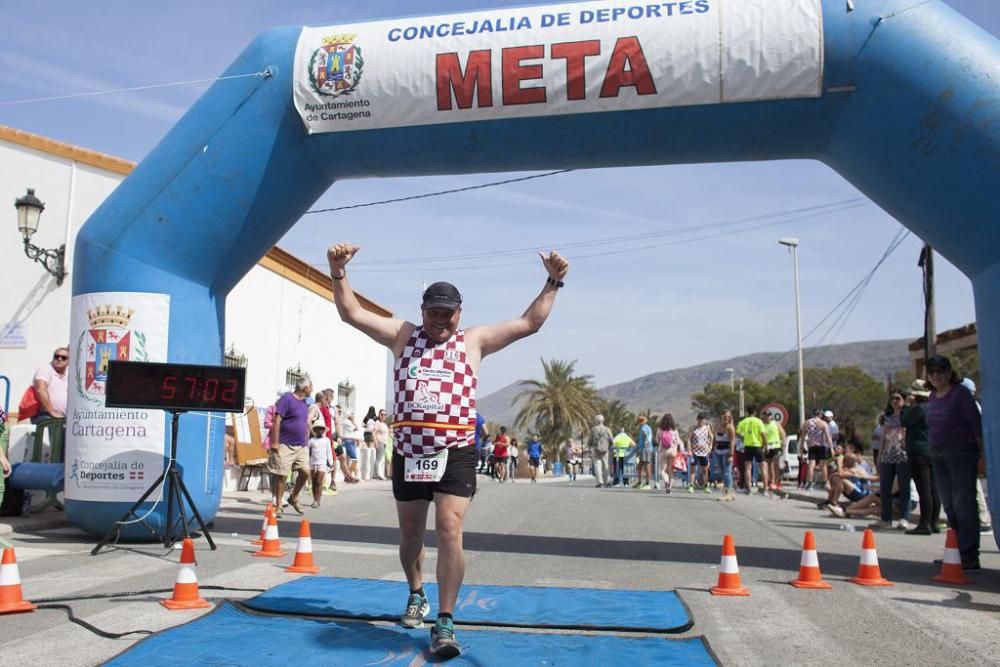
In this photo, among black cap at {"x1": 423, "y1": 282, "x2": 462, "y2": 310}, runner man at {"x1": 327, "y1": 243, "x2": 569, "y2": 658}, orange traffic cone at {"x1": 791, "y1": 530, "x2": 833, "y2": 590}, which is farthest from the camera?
orange traffic cone at {"x1": 791, "y1": 530, "x2": 833, "y2": 590}

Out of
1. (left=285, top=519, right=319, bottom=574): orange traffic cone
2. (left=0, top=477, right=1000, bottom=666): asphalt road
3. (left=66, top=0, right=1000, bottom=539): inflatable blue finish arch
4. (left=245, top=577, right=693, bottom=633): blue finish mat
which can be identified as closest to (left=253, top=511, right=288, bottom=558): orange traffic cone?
(left=0, top=477, right=1000, bottom=666): asphalt road

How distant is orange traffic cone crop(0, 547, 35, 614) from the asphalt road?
4.9 inches

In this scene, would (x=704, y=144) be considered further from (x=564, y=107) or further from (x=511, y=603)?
(x=511, y=603)

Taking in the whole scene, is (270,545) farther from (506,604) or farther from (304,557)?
(506,604)

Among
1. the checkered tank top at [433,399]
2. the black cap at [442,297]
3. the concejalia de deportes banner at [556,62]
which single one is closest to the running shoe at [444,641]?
the checkered tank top at [433,399]

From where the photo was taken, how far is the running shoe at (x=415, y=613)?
524 centimetres

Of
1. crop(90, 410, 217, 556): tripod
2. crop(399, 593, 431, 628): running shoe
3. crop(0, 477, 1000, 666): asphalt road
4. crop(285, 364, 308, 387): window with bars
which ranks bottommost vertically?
crop(0, 477, 1000, 666): asphalt road

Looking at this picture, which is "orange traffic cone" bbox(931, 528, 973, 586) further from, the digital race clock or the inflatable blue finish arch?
the digital race clock

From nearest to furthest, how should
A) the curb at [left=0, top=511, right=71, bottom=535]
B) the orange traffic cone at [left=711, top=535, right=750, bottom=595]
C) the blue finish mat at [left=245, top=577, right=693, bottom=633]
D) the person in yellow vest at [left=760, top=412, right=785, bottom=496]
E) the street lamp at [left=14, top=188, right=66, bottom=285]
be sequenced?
the blue finish mat at [left=245, top=577, right=693, bottom=633]
the orange traffic cone at [left=711, top=535, right=750, bottom=595]
the curb at [left=0, top=511, right=71, bottom=535]
the street lamp at [left=14, top=188, right=66, bottom=285]
the person in yellow vest at [left=760, top=412, right=785, bottom=496]

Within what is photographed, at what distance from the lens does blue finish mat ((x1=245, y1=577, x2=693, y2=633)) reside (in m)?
5.52

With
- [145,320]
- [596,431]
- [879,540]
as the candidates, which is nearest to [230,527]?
[145,320]

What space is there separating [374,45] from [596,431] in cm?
1646

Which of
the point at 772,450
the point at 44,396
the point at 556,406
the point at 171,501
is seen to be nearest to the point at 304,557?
the point at 171,501

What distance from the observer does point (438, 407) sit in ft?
16.1
